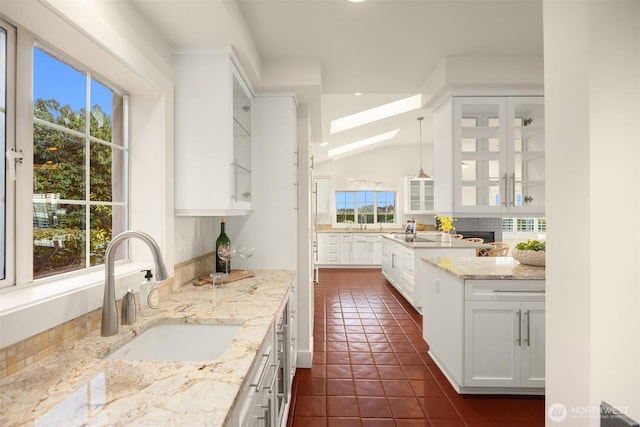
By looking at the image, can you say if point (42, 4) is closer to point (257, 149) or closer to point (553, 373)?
point (257, 149)

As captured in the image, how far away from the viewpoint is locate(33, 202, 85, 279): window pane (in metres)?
1.26

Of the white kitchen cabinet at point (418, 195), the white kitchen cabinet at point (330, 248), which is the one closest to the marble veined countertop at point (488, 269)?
the white kitchen cabinet at point (330, 248)

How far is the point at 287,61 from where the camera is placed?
2602 millimetres

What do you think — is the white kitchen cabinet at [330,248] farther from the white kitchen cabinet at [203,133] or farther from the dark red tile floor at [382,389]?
the white kitchen cabinet at [203,133]

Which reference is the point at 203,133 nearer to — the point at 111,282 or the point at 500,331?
the point at 111,282

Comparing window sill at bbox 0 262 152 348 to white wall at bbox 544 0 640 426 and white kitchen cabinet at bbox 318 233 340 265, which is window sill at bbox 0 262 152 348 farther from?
white kitchen cabinet at bbox 318 233 340 265

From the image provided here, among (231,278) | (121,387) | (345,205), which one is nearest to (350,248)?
(345,205)

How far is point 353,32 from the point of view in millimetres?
2271

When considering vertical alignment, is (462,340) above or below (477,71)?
below

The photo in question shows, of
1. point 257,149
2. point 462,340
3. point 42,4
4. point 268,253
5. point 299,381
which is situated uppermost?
point 42,4

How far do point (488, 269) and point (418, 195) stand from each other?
5974 millimetres

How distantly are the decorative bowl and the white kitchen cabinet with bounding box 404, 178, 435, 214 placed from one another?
5.59 m

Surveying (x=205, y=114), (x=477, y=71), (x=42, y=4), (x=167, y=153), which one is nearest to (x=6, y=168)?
(x=42, y=4)

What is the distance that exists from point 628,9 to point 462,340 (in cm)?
209
